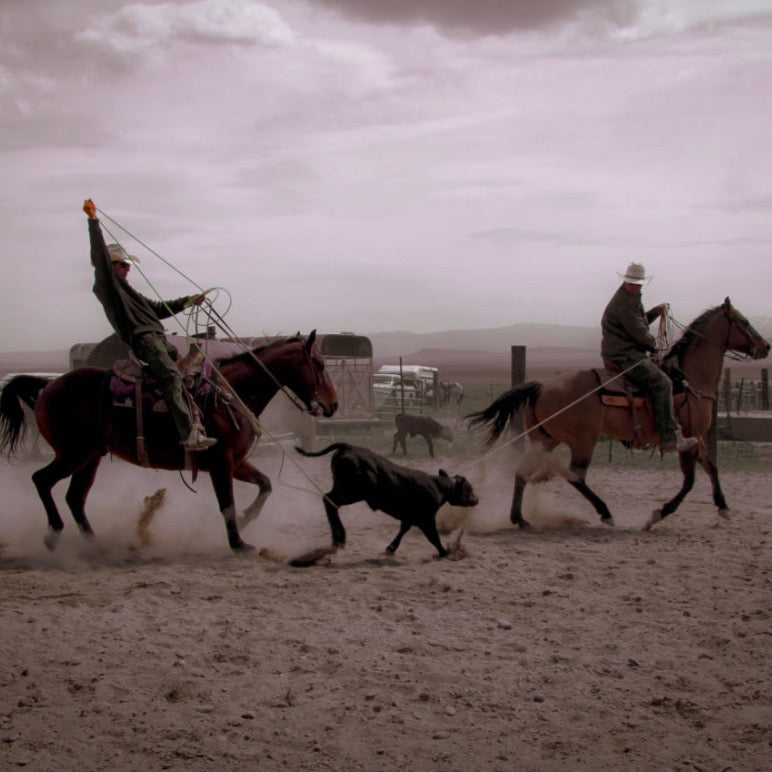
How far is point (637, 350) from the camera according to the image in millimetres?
9461

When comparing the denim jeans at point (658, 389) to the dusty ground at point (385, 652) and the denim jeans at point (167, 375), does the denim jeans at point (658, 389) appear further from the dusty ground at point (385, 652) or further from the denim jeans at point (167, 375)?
the denim jeans at point (167, 375)

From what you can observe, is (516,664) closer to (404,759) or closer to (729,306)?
(404,759)

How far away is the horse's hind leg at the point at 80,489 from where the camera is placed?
8.26 m

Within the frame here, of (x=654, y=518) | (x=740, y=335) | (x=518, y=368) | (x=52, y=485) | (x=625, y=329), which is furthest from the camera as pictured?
(x=518, y=368)

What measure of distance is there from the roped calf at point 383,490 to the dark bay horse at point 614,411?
6.83 feet

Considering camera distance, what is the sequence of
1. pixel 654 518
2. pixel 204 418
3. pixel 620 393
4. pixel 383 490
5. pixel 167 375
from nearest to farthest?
pixel 383 490 < pixel 167 375 < pixel 204 418 < pixel 654 518 < pixel 620 393

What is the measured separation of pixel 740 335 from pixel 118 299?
659cm

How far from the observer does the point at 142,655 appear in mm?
5105

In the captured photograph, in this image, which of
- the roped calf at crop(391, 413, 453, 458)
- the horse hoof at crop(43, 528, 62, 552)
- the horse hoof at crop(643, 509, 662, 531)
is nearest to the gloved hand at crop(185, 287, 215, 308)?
the horse hoof at crop(43, 528, 62, 552)

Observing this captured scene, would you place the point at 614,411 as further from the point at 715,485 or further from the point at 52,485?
the point at 52,485

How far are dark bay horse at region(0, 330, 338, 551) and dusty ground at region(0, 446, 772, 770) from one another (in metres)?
0.64

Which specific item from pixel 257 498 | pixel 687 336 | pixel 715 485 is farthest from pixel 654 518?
pixel 257 498

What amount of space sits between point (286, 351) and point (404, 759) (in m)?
4.70

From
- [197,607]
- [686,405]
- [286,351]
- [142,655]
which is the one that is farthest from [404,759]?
[686,405]
